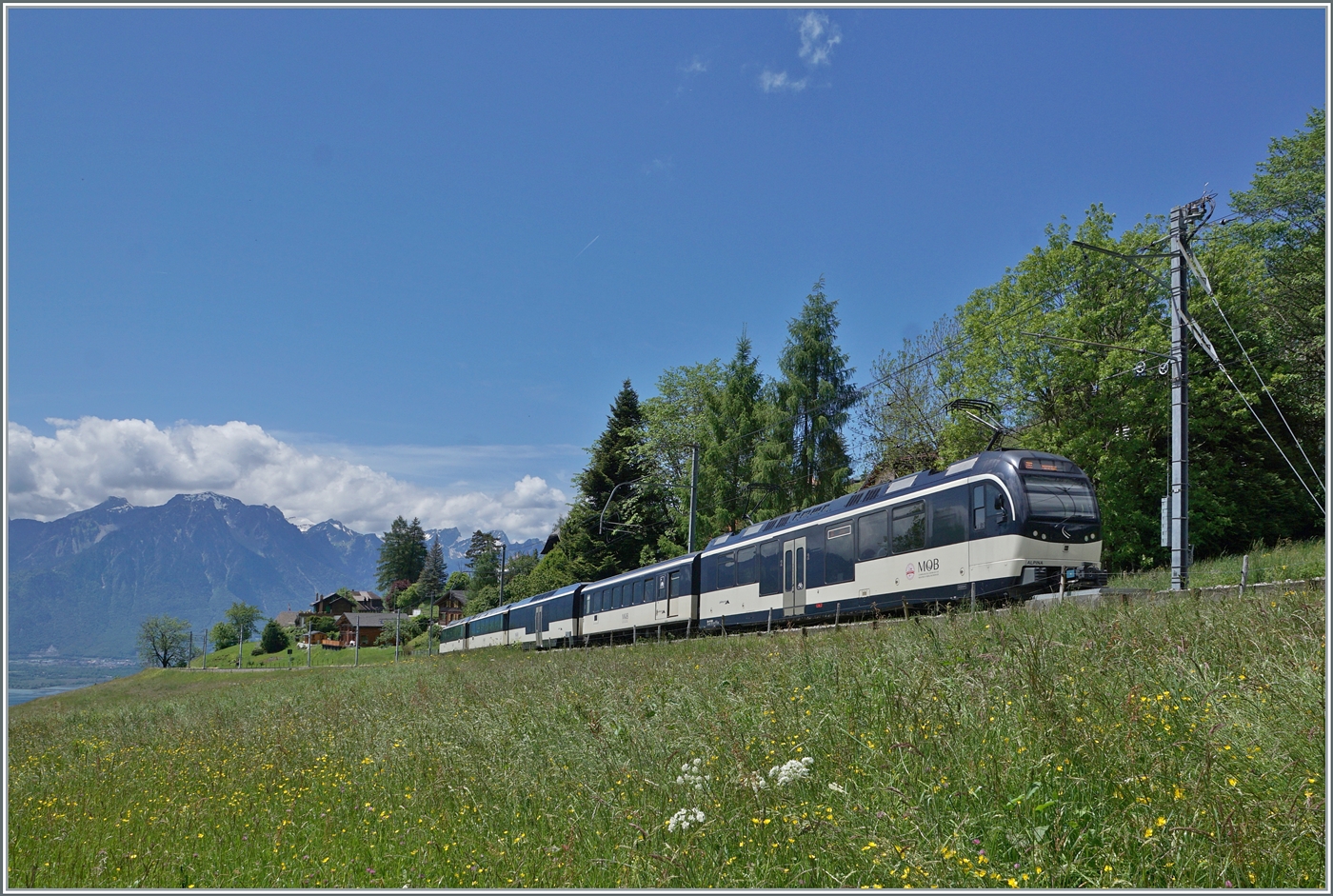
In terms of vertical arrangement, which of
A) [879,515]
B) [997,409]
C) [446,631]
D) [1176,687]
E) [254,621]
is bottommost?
[254,621]

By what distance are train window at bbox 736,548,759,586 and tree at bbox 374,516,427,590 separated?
145m

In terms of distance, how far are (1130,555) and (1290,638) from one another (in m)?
22.7

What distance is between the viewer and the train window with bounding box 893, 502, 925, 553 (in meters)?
15.9

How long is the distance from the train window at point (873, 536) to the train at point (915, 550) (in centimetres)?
2

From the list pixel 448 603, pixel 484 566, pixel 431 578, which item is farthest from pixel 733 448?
pixel 431 578

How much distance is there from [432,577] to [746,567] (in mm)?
131184

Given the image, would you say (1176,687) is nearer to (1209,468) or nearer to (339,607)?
(1209,468)

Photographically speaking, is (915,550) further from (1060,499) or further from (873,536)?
(1060,499)

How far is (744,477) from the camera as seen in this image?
135ft

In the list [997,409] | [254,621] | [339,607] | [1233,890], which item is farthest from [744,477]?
[339,607]

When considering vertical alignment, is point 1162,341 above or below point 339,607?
above

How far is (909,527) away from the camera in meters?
16.2

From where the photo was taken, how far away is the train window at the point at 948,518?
1523 cm

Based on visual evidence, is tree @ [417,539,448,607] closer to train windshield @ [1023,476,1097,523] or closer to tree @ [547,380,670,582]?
tree @ [547,380,670,582]
